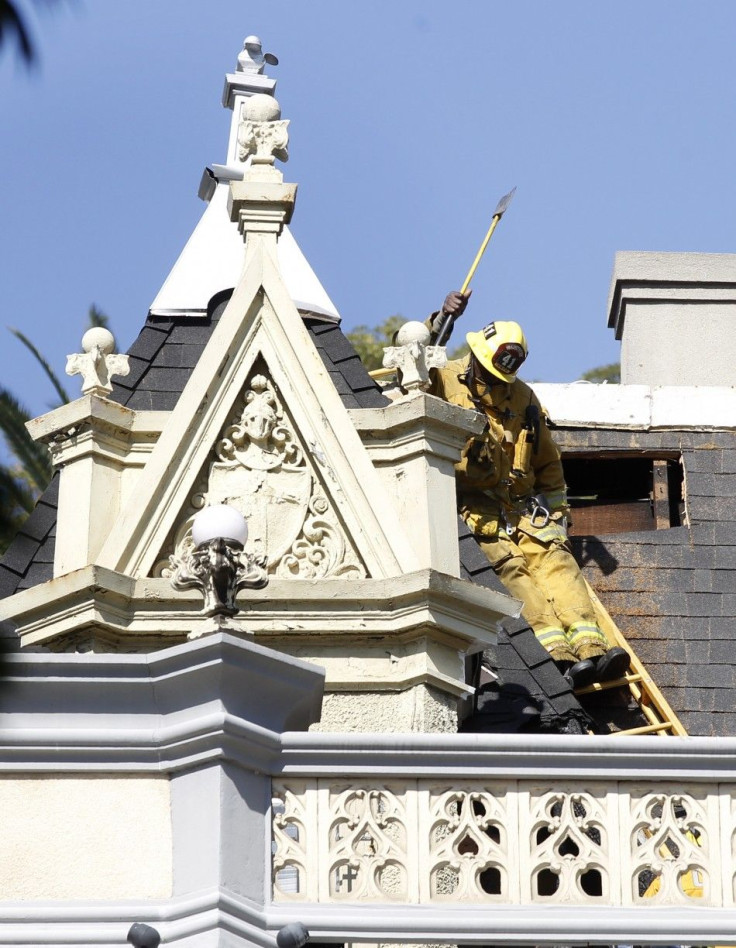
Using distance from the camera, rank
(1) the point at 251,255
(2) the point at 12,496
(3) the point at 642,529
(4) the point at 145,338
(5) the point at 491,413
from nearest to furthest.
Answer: (2) the point at 12,496, (1) the point at 251,255, (4) the point at 145,338, (5) the point at 491,413, (3) the point at 642,529

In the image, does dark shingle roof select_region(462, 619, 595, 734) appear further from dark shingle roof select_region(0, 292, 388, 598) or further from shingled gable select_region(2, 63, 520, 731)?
dark shingle roof select_region(0, 292, 388, 598)

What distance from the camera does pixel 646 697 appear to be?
15453 mm

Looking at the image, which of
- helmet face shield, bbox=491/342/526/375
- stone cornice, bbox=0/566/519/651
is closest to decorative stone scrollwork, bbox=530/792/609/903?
stone cornice, bbox=0/566/519/651

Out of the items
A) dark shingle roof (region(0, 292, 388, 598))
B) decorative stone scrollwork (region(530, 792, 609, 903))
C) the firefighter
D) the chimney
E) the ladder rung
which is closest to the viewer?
decorative stone scrollwork (region(530, 792, 609, 903))

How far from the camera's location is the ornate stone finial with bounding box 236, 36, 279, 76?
16703mm

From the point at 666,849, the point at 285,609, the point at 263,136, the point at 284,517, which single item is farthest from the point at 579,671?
the point at 666,849

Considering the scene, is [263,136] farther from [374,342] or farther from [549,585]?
[374,342]

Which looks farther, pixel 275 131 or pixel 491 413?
pixel 491 413

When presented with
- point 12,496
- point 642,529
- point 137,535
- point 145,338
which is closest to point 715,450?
point 642,529

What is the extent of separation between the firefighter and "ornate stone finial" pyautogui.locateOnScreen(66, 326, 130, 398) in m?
2.72

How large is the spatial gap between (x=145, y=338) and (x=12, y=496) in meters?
8.58

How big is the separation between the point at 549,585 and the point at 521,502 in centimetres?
59

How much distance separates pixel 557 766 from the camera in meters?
9.48

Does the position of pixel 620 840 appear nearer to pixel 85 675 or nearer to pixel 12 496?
pixel 85 675
